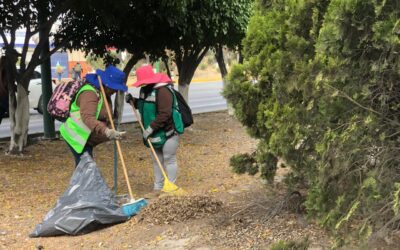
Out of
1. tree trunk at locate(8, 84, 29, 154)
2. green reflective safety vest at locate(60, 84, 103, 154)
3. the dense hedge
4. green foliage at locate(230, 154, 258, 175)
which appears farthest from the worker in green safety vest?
tree trunk at locate(8, 84, 29, 154)

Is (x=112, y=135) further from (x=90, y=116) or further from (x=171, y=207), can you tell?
(x=171, y=207)

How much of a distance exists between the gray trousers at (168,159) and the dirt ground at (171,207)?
12.7 inches

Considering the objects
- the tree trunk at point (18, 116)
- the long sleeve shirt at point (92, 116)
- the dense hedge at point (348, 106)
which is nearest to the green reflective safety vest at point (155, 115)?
the long sleeve shirt at point (92, 116)

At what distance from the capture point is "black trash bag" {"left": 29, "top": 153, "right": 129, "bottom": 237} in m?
5.11

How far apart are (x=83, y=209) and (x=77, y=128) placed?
3.23 ft

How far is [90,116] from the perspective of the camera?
18.1ft

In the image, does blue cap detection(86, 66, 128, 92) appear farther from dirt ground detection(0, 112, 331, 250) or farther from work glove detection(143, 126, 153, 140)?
dirt ground detection(0, 112, 331, 250)

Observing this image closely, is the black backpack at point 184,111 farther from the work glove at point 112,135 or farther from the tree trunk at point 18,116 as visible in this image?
the tree trunk at point 18,116

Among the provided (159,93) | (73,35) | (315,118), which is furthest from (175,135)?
(73,35)

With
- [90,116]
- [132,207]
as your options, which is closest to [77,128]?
[90,116]

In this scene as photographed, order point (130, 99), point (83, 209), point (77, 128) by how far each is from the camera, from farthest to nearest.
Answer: point (130, 99)
point (77, 128)
point (83, 209)

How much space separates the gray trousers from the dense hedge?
254 cm

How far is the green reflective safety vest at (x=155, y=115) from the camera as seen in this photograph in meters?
6.09

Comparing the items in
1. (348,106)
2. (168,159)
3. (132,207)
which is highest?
(348,106)
